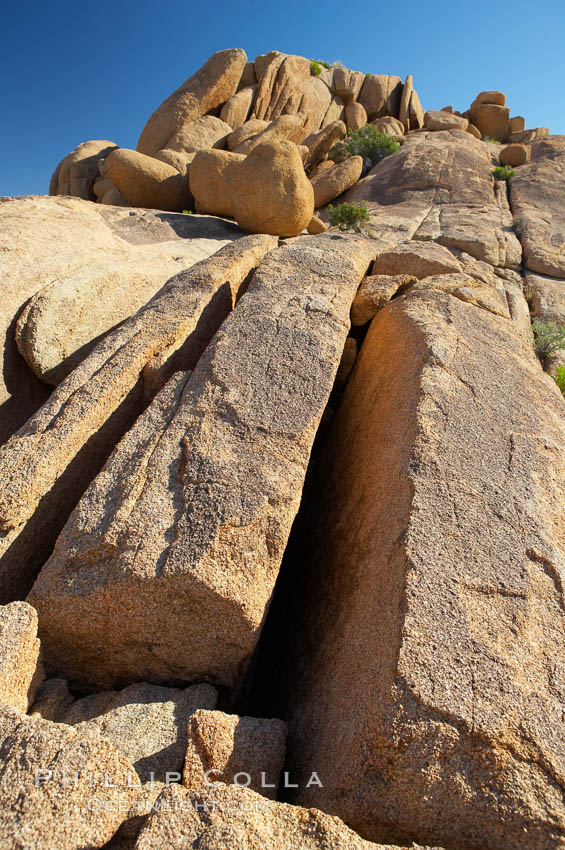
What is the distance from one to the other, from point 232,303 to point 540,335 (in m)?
4.68

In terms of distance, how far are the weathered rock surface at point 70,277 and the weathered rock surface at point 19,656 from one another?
266cm

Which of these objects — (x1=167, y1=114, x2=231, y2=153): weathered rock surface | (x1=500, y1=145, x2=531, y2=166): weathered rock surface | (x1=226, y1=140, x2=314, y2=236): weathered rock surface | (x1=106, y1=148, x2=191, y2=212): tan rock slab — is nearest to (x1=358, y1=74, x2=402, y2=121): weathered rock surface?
(x1=500, y1=145, x2=531, y2=166): weathered rock surface

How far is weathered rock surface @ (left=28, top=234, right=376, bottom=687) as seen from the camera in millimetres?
2225

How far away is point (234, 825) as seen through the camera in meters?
1.47

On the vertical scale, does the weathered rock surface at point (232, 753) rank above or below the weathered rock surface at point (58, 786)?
above

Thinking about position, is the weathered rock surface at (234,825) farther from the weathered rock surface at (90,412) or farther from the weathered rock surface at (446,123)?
the weathered rock surface at (446,123)

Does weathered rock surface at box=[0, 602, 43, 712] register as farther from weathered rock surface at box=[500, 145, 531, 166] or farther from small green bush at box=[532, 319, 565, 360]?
weathered rock surface at box=[500, 145, 531, 166]

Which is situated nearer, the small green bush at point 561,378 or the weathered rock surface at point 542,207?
the small green bush at point 561,378

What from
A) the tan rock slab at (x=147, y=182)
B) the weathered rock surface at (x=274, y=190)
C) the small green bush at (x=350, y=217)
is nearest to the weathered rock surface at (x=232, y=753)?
the weathered rock surface at (x=274, y=190)

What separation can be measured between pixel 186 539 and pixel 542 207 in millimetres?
13136

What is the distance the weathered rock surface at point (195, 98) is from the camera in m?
14.4

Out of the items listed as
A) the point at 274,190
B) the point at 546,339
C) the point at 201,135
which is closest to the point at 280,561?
the point at 546,339

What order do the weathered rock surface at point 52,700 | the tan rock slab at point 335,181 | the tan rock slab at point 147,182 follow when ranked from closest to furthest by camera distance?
the weathered rock surface at point 52,700 < the tan rock slab at point 147,182 < the tan rock slab at point 335,181

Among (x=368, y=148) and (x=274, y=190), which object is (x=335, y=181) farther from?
(x=274, y=190)
